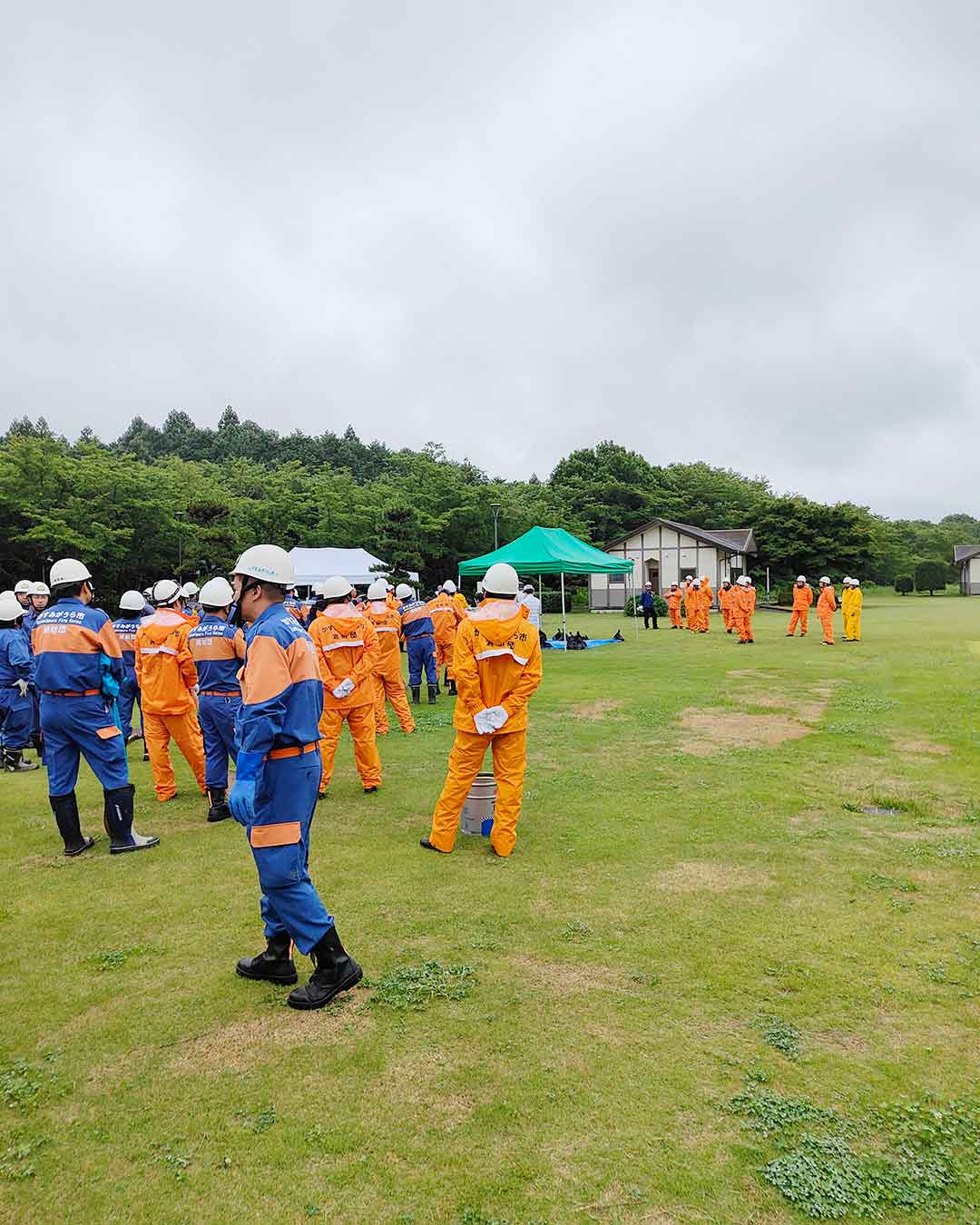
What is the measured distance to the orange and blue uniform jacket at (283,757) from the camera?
3656 millimetres

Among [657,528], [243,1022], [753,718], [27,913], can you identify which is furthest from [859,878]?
[657,528]

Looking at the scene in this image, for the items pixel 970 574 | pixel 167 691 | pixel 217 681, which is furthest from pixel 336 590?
pixel 970 574

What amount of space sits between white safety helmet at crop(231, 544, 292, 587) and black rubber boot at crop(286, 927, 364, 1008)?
1729 mm

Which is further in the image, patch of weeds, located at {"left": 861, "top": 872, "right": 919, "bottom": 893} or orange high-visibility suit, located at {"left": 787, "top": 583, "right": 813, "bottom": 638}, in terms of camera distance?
orange high-visibility suit, located at {"left": 787, "top": 583, "right": 813, "bottom": 638}

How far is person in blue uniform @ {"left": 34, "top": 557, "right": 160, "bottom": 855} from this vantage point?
19.2ft

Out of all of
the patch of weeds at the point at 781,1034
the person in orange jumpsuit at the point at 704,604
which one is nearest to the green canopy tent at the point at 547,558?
the person in orange jumpsuit at the point at 704,604

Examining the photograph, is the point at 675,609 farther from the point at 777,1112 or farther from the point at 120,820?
the point at 777,1112

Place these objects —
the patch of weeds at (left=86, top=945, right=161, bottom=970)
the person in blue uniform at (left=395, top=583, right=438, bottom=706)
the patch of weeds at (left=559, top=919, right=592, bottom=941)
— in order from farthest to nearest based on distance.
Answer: the person in blue uniform at (left=395, top=583, right=438, bottom=706)
the patch of weeds at (left=559, top=919, right=592, bottom=941)
the patch of weeds at (left=86, top=945, right=161, bottom=970)

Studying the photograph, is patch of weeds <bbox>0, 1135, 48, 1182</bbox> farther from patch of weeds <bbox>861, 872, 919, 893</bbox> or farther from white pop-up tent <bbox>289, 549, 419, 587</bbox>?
white pop-up tent <bbox>289, 549, 419, 587</bbox>

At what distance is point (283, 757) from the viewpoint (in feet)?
12.4

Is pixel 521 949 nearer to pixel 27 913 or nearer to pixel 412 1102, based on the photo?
pixel 412 1102

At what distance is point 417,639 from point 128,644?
5.24 meters

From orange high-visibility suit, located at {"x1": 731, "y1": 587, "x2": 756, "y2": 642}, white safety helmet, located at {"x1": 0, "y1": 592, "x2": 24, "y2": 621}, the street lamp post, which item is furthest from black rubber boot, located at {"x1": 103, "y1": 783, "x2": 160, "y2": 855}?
the street lamp post

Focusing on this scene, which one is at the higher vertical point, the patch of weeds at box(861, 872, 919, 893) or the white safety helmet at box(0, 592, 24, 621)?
the white safety helmet at box(0, 592, 24, 621)
